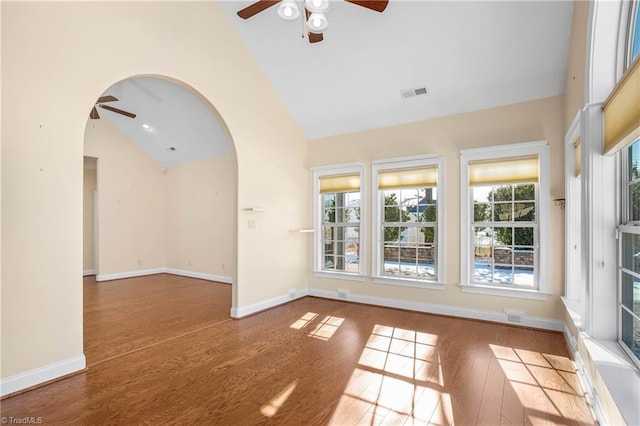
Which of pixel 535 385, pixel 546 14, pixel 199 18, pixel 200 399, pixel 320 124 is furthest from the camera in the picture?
pixel 320 124

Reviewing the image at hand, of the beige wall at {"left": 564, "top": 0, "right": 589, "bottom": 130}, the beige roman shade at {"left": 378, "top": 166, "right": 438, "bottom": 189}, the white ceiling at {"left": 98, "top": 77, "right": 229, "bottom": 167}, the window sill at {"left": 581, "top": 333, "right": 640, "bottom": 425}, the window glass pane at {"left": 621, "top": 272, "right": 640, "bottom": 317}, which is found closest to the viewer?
the window sill at {"left": 581, "top": 333, "right": 640, "bottom": 425}

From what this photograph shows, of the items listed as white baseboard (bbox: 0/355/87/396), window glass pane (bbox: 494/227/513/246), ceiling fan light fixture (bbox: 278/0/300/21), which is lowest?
white baseboard (bbox: 0/355/87/396)

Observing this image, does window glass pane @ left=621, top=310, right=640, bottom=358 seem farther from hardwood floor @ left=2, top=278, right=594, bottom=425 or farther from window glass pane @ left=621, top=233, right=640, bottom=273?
hardwood floor @ left=2, top=278, right=594, bottom=425

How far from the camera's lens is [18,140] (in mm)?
2430

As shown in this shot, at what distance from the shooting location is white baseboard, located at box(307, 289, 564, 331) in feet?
12.3

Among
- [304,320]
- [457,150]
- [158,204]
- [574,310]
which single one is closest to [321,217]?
[304,320]

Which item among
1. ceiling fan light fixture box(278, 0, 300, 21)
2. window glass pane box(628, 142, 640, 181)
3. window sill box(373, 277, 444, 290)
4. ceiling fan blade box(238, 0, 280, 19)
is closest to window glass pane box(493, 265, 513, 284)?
window sill box(373, 277, 444, 290)

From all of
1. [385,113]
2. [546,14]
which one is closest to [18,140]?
[385,113]

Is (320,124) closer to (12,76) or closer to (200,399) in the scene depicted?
(12,76)

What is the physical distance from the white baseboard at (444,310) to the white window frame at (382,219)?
0.27 metres

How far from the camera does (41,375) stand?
2.51 metres

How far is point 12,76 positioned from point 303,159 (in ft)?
12.5

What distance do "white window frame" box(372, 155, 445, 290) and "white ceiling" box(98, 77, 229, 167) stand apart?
277 centimetres

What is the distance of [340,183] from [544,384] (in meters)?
3.70
